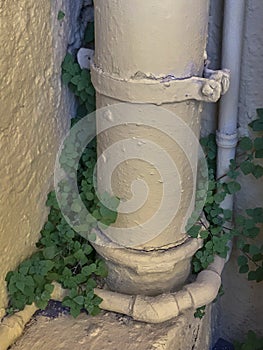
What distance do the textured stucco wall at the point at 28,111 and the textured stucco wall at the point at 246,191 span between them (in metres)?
0.37

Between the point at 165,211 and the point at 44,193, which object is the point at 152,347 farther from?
the point at 44,193

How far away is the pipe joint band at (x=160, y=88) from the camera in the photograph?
121cm

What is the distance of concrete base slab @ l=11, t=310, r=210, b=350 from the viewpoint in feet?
4.28

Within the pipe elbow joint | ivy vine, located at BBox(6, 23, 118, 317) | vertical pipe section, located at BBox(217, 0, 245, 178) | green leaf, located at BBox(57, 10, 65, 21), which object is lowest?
the pipe elbow joint

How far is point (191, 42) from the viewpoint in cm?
121

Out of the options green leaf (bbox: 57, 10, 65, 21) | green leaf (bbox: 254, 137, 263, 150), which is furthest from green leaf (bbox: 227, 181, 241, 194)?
green leaf (bbox: 57, 10, 65, 21)

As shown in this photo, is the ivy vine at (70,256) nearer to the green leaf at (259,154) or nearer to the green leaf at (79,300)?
the green leaf at (79,300)

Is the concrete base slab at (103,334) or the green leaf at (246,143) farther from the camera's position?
the green leaf at (246,143)

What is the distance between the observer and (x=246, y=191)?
1.62m

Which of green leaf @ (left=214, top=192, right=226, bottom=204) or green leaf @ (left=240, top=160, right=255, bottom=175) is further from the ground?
green leaf @ (left=240, top=160, right=255, bottom=175)

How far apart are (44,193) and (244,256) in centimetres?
52

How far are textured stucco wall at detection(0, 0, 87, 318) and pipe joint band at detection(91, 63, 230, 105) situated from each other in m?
0.14

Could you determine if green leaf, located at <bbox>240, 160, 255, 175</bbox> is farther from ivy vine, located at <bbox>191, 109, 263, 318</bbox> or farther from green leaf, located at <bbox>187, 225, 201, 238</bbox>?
green leaf, located at <bbox>187, 225, 201, 238</bbox>

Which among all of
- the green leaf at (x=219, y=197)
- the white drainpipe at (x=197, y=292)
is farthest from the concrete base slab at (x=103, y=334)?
the green leaf at (x=219, y=197)
